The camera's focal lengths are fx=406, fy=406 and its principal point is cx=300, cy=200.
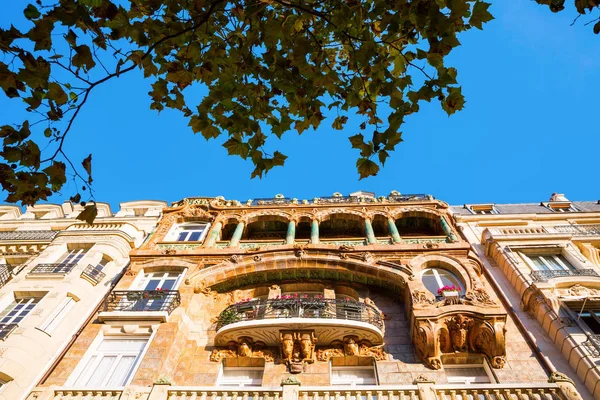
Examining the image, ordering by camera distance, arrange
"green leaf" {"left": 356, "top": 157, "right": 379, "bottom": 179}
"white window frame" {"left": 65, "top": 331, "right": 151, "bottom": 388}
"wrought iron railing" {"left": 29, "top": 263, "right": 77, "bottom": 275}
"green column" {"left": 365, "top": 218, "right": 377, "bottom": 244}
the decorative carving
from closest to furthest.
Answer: "green leaf" {"left": 356, "top": 157, "right": 379, "bottom": 179} < "white window frame" {"left": 65, "top": 331, "right": 151, "bottom": 388} < the decorative carving < "wrought iron railing" {"left": 29, "top": 263, "right": 77, "bottom": 275} < "green column" {"left": 365, "top": 218, "right": 377, "bottom": 244}

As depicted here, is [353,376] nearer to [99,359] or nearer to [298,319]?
[298,319]

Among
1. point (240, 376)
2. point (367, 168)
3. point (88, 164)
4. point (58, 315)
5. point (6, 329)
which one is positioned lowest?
point (88, 164)

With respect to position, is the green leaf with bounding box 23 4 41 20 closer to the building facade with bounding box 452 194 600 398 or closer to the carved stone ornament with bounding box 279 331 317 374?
the carved stone ornament with bounding box 279 331 317 374

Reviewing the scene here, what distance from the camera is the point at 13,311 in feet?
50.0

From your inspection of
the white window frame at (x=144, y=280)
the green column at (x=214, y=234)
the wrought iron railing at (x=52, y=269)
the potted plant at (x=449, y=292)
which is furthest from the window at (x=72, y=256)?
Answer: the potted plant at (x=449, y=292)

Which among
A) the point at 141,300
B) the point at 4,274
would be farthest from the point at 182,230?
the point at 4,274

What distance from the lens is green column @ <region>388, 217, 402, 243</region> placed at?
1812cm

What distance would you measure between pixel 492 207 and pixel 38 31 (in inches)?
934

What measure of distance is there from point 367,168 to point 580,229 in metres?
17.7

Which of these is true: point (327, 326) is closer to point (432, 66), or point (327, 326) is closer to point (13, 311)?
point (432, 66)

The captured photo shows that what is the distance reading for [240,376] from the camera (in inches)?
520

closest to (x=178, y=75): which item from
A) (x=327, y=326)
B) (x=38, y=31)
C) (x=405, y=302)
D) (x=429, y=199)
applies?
(x=38, y=31)

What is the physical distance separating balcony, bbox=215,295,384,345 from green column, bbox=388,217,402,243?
4.46 metres

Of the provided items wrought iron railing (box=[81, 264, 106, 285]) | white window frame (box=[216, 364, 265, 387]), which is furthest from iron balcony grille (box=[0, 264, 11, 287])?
white window frame (box=[216, 364, 265, 387])
